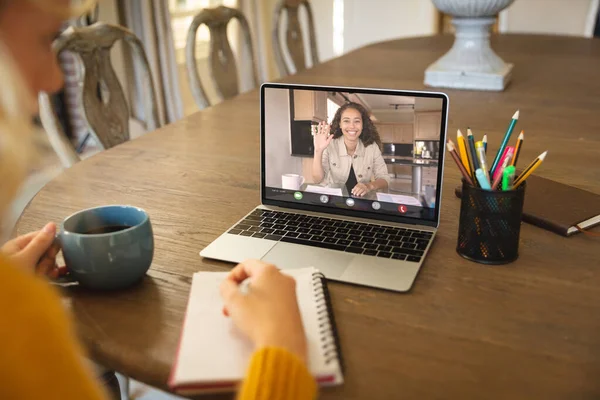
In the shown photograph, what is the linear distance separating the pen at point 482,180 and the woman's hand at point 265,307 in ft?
0.96

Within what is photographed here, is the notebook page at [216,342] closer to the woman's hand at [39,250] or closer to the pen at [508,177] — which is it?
the woman's hand at [39,250]

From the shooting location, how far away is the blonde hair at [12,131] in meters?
0.46

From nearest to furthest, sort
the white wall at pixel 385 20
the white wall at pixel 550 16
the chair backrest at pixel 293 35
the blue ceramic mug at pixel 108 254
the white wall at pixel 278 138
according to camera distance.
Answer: the blue ceramic mug at pixel 108 254
the white wall at pixel 278 138
the chair backrest at pixel 293 35
the white wall at pixel 550 16
the white wall at pixel 385 20

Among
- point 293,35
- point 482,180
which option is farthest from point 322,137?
point 293,35

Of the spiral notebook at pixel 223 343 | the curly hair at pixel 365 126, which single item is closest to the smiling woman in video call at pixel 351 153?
the curly hair at pixel 365 126

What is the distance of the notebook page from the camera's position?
2.07 feet

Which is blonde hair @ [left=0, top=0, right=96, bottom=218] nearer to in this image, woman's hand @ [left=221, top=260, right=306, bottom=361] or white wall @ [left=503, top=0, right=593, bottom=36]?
woman's hand @ [left=221, top=260, right=306, bottom=361]

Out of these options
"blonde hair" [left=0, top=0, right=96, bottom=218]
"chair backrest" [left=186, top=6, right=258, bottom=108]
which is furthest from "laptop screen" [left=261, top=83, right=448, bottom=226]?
"chair backrest" [left=186, top=6, right=258, bottom=108]

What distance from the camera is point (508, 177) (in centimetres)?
83

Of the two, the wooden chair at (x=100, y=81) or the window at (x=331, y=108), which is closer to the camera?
the window at (x=331, y=108)

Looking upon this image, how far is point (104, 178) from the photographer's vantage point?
1216mm

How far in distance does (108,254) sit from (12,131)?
33 cm

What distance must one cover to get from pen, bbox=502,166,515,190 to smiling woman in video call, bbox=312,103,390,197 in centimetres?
18

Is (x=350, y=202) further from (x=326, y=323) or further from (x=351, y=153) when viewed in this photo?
(x=326, y=323)
